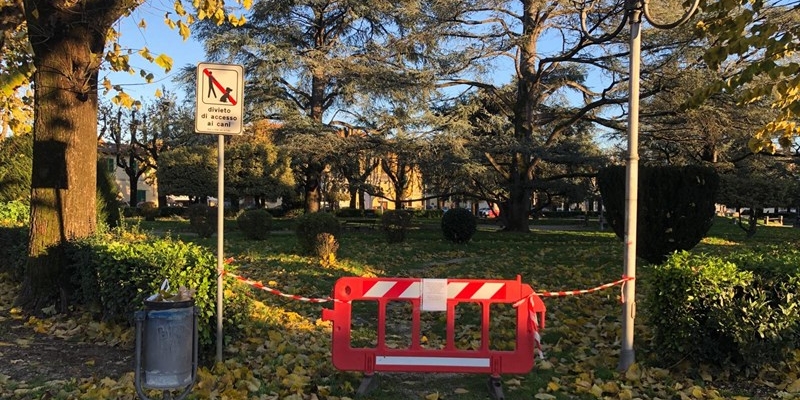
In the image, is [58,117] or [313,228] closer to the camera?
[58,117]

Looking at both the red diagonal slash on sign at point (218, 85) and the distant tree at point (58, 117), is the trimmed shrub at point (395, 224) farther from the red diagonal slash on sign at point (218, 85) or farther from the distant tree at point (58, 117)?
the red diagonal slash on sign at point (218, 85)

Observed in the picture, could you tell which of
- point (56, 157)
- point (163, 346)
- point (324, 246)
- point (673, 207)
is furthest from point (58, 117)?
Answer: point (673, 207)

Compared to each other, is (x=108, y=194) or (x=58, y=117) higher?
(x=58, y=117)

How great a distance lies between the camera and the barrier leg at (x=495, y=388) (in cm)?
452

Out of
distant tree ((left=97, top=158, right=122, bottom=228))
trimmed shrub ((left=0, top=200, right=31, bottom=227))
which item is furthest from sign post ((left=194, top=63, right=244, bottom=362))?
distant tree ((left=97, top=158, right=122, bottom=228))

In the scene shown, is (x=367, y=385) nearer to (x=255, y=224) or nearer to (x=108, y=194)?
(x=108, y=194)

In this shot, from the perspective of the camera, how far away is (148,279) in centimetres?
528

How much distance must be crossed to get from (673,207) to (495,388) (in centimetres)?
758

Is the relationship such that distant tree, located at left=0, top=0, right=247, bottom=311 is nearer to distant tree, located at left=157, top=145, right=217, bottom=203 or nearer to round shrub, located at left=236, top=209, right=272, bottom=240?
round shrub, located at left=236, top=209, right=272, bottom=240

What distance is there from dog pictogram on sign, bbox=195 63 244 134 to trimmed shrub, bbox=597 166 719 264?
27.7ft

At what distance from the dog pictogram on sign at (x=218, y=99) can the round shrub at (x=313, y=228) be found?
777 cm

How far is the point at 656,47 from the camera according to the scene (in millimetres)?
19625

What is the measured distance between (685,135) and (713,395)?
1968 cm

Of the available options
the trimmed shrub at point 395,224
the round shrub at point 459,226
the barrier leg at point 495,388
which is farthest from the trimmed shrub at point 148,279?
the round shrub at point 459,226
